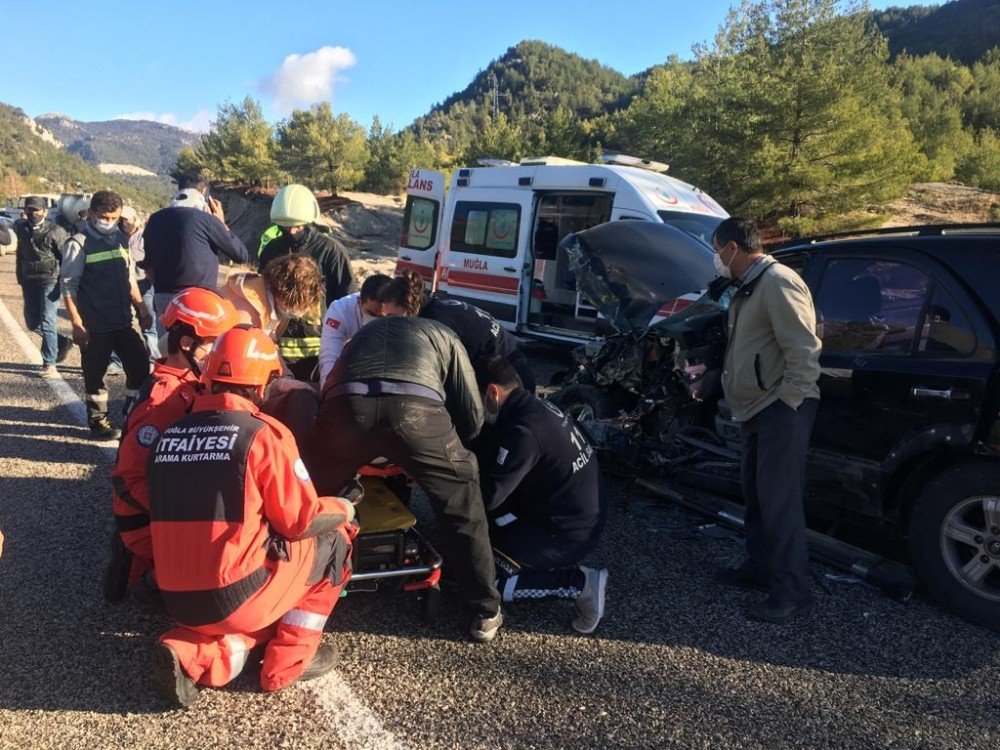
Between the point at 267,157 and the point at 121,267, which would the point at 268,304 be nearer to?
the point at 121,267

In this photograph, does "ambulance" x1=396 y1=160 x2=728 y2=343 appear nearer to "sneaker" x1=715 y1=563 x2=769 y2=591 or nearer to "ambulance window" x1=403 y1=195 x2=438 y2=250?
"ambulance window" x1=403 y1=195 x2=438 y2=250

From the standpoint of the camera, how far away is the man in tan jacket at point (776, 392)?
314 cm

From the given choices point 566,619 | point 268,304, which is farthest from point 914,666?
point 268,304

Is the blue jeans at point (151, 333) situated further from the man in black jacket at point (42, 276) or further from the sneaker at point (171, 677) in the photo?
the sneaker at point (171, 677)

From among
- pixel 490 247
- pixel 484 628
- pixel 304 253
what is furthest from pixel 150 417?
pixel 490 247

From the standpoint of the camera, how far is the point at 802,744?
234cm

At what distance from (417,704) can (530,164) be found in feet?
26.0

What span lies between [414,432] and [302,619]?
0.82m

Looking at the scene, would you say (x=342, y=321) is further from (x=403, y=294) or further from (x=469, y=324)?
(x=469, y=324)

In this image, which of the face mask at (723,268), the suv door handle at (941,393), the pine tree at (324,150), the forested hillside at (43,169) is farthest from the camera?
the forested hillside at (43,169)

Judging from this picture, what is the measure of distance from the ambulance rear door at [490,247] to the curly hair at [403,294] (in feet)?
17.2

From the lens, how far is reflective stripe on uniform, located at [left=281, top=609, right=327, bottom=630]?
2.58 meters

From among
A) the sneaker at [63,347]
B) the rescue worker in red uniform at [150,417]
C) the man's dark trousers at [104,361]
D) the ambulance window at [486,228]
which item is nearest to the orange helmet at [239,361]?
the rescue worker in red uniform at [150,417]

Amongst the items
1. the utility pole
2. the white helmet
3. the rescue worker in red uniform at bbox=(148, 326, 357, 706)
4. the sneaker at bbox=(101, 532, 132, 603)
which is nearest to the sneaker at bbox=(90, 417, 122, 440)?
the white helmet
